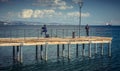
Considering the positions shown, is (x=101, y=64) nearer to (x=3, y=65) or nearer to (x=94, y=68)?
(x=94, y=68)

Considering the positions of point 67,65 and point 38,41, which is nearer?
point 38,41

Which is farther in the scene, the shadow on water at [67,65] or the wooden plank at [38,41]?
the shadow on water at [67,65]

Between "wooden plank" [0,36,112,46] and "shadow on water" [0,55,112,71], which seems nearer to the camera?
"wooden plank" [0,36,112,46]

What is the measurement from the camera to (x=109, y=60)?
5091 cm

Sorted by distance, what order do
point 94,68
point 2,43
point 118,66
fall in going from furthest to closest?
point 118,66 < point 94,68 < point 2,43

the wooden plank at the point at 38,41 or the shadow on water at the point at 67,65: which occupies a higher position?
the wooden plank at the point at 38,41

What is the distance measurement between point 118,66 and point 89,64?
4.52 metres

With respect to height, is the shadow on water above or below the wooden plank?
below

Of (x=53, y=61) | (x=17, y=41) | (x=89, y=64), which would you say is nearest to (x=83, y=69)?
(x=89, y=64)

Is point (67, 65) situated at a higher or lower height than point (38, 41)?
lower

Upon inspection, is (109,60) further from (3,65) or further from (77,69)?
(3,65)

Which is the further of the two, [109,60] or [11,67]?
[109,60]

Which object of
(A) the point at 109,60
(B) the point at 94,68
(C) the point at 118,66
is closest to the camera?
(B) the point at 94,68

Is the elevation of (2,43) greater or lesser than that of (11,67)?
greater
